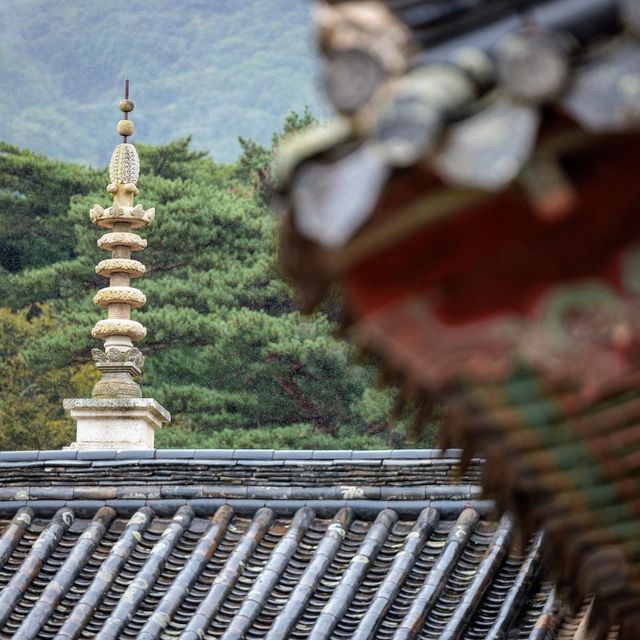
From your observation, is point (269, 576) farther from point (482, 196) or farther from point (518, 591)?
point (482, 196)

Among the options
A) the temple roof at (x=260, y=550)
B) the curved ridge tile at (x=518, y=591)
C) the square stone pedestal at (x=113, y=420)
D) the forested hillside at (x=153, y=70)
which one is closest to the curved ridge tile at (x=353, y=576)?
the temple roof at (x=260, y=550)

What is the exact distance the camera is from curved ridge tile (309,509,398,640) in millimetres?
7297

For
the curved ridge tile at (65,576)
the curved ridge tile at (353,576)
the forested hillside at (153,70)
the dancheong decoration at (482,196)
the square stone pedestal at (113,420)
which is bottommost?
the curved ridge tile at (65,576)

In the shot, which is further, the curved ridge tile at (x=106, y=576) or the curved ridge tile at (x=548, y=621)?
the curved ridge tile at (x=106, y=576)

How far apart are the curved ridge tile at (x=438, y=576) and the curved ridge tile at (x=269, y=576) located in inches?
29.1

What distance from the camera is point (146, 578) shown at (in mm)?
7785

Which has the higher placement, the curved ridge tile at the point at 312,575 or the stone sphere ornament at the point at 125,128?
the stone sphere ornament at the point at 125,128

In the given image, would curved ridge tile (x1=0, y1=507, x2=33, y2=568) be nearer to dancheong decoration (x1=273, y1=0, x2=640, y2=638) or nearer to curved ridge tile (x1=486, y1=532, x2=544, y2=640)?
curved ridge tile (x1=486, y1=532, x2=544, y2=640)

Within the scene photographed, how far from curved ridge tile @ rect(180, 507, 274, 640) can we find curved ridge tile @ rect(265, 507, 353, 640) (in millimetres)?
333

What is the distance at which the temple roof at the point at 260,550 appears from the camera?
293 inches

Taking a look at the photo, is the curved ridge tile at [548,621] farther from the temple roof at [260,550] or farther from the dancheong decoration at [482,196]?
the dancheong decoration at [482,196]

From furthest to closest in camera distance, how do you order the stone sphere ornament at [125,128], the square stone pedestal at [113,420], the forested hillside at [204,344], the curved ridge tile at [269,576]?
the forested hillside at [204,344]
the stone sphere ornament at [125,128]
the square stone pedestal at [113,420]
the curved ridge tile at [269,576]

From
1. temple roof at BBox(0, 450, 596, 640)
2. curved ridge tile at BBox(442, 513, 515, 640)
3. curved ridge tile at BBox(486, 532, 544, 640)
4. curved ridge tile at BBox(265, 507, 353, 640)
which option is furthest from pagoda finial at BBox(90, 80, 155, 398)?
curved ridge tile at BBox(486, 532, 544, 640)

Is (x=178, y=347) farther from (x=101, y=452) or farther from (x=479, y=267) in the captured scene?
(x=479, y=267)
